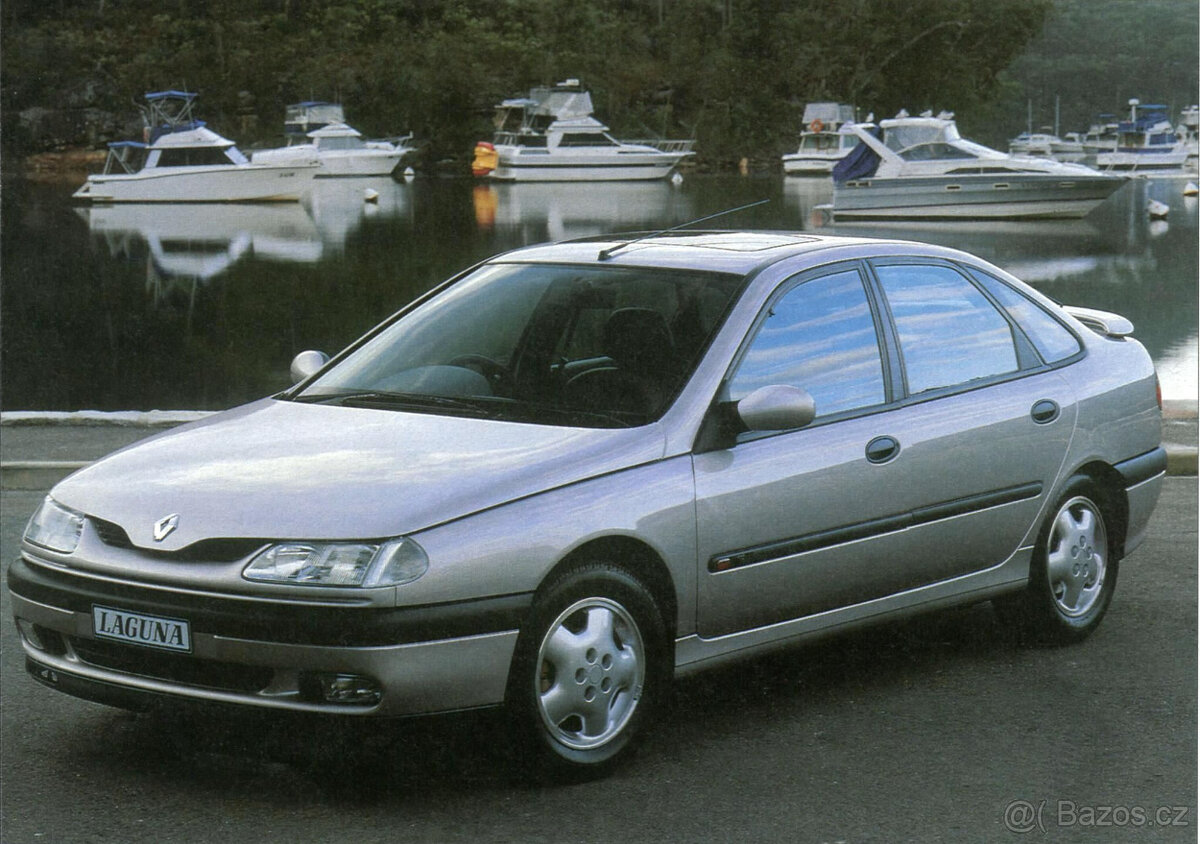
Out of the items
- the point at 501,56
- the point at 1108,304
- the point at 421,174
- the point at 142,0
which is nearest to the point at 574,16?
the point at 501,56

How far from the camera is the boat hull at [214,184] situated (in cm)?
7081

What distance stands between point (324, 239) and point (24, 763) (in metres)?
51.9

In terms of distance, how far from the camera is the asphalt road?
471 centimetres

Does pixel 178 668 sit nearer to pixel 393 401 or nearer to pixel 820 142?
pixel 393 401

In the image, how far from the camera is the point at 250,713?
186 inches

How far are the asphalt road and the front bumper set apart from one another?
96 mm

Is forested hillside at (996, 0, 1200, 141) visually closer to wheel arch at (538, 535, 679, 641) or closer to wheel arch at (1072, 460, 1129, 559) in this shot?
wheel arch at (1072, 460, 1129, 559)

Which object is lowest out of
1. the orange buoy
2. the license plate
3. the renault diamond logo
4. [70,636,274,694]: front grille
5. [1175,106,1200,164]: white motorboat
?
[1175,106,1200,164]: white motorboat

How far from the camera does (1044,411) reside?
6496mm

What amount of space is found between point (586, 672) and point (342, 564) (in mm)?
767

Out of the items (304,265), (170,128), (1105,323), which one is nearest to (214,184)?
(170,128)

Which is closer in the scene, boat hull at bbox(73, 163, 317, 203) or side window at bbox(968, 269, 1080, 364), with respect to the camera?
side window at bbox(968, 269, 1080, 364)

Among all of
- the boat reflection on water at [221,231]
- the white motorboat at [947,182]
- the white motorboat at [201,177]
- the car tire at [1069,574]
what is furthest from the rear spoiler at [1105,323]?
the white motorboat at [201,177]

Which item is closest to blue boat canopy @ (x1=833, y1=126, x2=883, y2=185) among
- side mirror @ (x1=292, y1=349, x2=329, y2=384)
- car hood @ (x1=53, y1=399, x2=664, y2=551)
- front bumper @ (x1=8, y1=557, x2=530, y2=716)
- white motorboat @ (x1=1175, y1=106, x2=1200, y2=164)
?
side mirror @ (x1=292, y1=349, x2=329, y2=384)
